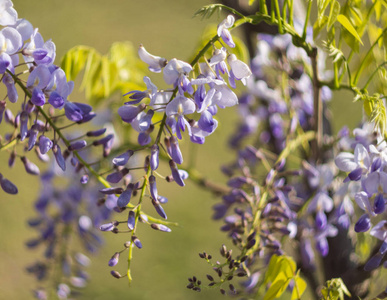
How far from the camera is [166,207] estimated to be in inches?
92.9

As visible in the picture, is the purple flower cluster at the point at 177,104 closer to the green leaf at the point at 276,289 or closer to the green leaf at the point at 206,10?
the green leaf at the point at 206,10

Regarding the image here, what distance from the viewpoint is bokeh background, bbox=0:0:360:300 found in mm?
1889

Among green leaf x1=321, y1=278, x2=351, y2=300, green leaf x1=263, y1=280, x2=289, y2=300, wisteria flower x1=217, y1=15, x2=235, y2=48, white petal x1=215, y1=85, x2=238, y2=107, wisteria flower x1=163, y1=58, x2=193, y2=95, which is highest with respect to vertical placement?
wisteria flower x1=217, y1=15, x2=235, y2=48

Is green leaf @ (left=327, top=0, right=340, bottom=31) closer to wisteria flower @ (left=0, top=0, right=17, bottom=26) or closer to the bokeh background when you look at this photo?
wisteria flower @ (left=0, top=0, right=17, bottom=26)

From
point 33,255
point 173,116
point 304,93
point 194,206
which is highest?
point 173,116

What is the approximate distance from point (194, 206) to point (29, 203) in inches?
28.3

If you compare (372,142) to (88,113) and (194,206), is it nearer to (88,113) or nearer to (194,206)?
(88,113)

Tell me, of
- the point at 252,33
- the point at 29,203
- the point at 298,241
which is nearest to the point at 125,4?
the point at 29,203

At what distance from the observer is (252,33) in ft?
2.96

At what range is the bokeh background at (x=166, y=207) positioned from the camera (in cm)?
189

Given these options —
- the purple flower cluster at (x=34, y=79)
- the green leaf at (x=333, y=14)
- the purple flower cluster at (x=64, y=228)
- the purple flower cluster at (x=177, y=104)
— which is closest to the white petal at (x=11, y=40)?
the purple flower cluster at (x=34, y=79)

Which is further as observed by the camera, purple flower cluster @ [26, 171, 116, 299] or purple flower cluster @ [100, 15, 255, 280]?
purple flower cluster @ [26, 171, 116, 299]

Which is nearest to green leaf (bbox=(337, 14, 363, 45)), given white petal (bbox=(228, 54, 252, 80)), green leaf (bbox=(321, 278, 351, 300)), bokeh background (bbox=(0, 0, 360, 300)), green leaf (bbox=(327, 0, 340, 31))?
green leaf (bbox=(327, 0, 340, 31))

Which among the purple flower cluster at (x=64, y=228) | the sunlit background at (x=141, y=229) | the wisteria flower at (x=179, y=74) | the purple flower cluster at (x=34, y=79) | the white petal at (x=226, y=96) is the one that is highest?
the wisteria flower at (x=179, y=74)
